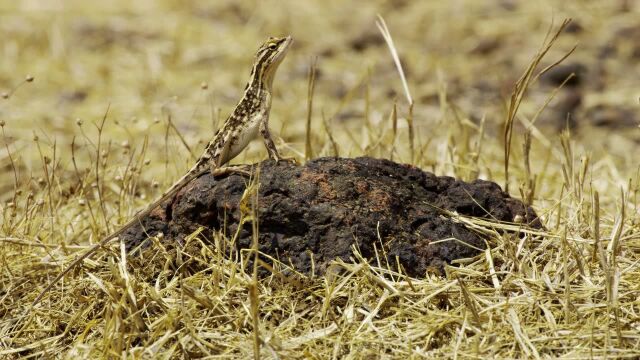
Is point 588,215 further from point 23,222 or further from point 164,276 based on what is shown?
point 23,222

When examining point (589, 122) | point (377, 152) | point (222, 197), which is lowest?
point (589, 122)

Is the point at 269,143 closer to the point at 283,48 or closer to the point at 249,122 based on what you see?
the point at 249,122

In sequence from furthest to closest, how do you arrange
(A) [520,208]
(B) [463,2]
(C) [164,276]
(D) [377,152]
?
(B) [463,2] → (D) [377,152] → (A) [520,208] → (C) [164,276]

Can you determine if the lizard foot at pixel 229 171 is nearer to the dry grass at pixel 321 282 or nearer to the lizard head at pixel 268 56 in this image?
the dry grass at pixel 321 282

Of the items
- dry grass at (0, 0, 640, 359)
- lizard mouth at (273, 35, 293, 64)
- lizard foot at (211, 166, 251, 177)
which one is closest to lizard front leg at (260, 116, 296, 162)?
lizard foot at (211, 166, 251, 177)

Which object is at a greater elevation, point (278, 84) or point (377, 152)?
point (377, 152)

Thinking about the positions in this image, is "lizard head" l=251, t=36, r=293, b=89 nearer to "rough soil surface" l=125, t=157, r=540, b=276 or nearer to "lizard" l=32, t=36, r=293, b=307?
"lizard" l=32, t=36, r=293, b=307

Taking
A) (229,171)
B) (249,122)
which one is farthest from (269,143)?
(229,171)

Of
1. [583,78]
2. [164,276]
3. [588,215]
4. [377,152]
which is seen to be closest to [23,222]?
[164,276]
